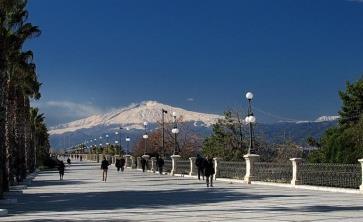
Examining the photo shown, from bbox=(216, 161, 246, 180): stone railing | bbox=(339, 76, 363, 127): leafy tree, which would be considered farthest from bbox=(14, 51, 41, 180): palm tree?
bbox=(339, 76, 363, 127): leafy tree

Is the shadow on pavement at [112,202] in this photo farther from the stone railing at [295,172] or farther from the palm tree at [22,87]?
the palm tree at [22,87]

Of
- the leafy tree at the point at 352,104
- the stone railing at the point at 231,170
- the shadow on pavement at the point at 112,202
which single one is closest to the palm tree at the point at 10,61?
the shadow on pavement at the point at 112,202

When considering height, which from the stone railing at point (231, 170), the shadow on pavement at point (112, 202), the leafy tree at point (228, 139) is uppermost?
the leafy tree at point (228, 139)

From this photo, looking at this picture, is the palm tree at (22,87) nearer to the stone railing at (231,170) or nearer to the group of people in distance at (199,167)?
the group of people in distance at (199,167)

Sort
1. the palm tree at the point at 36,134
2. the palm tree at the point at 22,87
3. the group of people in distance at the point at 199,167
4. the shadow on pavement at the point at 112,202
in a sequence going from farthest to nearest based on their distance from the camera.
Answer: the palm tree at the point at 36,134 < the palm tree at the point at 22,87 < the group of people in distance at the point at 199,167 < the shadow on pavement at the point at 112,202

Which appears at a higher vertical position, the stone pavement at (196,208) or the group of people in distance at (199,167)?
the group of people in distance at (199,167)

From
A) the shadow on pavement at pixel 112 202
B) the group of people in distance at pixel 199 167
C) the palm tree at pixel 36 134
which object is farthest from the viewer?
the palm tree at pixel 36 134

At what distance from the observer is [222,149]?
6009 centimetres

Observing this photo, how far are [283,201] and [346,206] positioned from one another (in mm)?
2647

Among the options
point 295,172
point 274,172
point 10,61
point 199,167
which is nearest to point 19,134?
point 10,61

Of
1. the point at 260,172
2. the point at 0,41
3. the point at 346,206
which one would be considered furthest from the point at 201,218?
the point at 260,172

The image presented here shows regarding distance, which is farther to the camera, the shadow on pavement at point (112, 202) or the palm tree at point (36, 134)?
the palm tree at point (36, 134)

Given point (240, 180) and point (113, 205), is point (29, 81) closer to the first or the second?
point (240, 180)

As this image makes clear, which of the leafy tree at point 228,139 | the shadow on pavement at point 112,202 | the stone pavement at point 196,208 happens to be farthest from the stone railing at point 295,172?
the leafy tree at point 228,139
